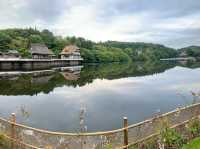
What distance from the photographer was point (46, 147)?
294 inches

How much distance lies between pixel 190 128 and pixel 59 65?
76054mm

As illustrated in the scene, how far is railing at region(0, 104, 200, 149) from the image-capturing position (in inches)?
285

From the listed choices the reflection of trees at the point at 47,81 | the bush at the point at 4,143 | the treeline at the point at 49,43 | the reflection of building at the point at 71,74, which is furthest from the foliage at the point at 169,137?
the treeline at the point at 49,43

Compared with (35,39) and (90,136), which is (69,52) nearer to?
(35,39)

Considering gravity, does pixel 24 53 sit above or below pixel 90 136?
above

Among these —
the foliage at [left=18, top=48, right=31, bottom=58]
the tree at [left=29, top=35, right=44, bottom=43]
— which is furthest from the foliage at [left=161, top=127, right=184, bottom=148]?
the tree at [left=29, top=35, right=44, bottom=43]

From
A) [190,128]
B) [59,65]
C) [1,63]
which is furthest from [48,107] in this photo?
[59,65]

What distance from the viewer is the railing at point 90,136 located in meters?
7.25

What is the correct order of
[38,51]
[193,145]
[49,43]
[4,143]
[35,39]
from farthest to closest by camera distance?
[49,43] → [35,39] → [38,51] → [4,143] → [193,145]

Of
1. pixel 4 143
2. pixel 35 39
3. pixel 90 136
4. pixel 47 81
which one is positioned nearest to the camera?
pixel 90 136

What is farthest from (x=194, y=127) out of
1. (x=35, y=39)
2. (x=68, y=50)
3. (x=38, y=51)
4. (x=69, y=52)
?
(x=35, y=39)

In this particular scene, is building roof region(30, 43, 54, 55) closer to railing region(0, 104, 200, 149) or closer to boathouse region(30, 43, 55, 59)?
boathouse region(30, 43, 55, 59)

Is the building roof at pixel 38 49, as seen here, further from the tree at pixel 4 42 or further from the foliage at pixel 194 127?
the foliage at pixel 194 127

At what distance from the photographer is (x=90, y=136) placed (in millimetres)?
7230
